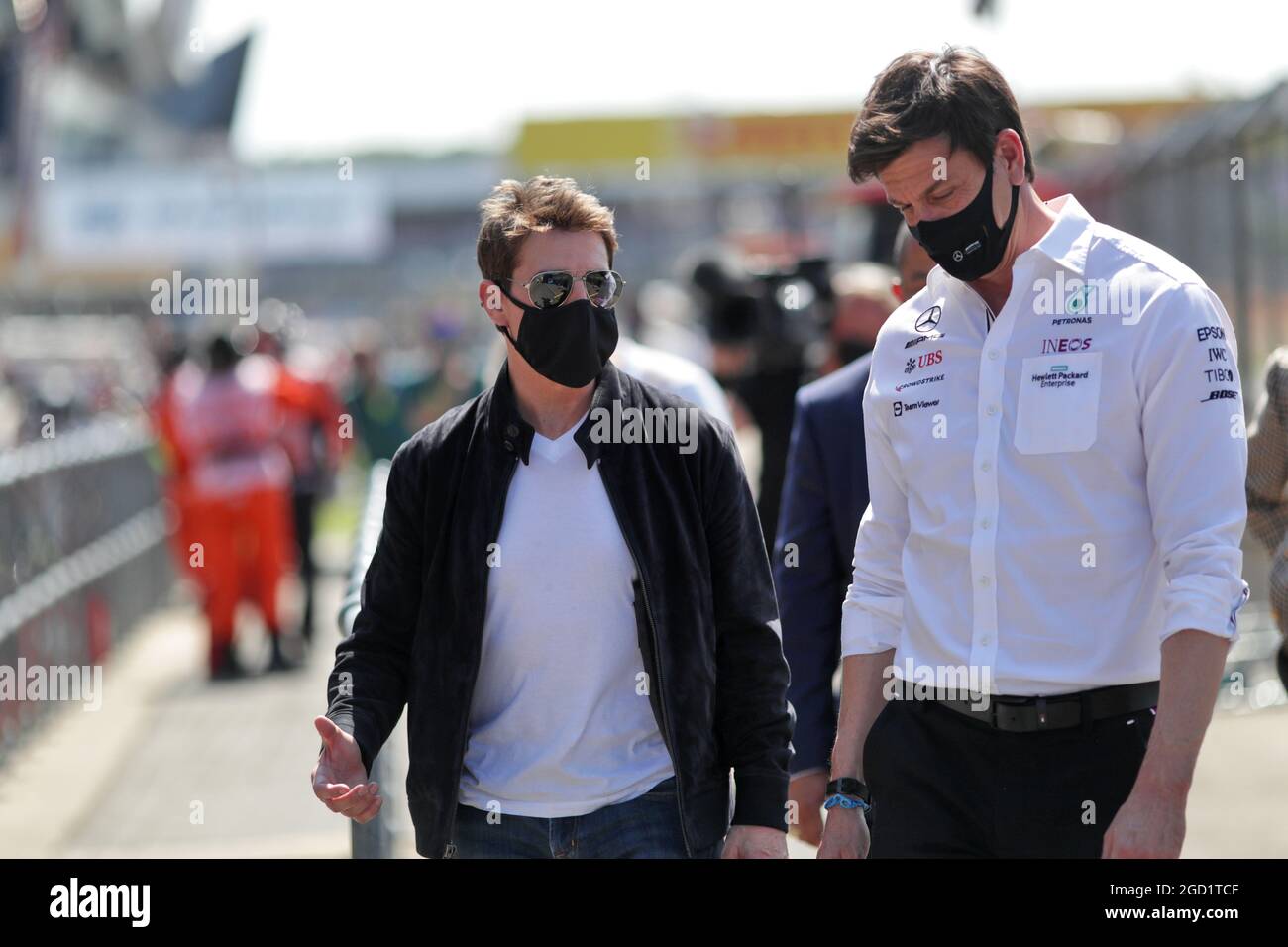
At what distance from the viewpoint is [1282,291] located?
875 centimetres

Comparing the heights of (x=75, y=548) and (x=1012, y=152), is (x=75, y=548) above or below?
below

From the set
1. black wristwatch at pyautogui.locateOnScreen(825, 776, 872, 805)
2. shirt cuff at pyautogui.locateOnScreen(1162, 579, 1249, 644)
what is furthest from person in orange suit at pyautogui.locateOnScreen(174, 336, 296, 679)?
shirt cuff at pyautogui.locateOnScreen(1162, 579, 1249, 644)

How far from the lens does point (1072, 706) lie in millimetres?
3021

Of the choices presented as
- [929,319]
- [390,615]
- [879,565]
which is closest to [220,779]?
[390,615]

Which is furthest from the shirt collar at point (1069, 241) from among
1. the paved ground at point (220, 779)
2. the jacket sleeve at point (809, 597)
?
the paved ground at point (220, 779)

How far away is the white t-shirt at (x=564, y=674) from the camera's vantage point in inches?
130

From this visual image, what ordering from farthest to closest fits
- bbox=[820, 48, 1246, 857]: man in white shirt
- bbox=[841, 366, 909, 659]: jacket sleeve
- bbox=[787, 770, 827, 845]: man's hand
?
1. bbox=[787, 770, 827, 845]: man's hand
2. bbox=[841, 366, 909, 659]: jacket sleeve
3. bbox=[820, 48, 1246, 857]: man in white shirt

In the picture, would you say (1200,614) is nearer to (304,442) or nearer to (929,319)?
(929,319)

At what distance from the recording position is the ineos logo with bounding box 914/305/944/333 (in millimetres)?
3260

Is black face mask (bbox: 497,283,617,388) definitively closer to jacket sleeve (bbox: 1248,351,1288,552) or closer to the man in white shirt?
the man in white shirt

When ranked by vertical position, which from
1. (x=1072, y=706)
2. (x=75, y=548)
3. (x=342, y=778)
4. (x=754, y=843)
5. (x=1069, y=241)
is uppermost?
(x=1069, y=241)

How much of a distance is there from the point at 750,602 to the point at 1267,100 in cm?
552

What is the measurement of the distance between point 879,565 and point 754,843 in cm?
52

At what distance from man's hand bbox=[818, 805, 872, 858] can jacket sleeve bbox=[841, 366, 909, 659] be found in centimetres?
28
